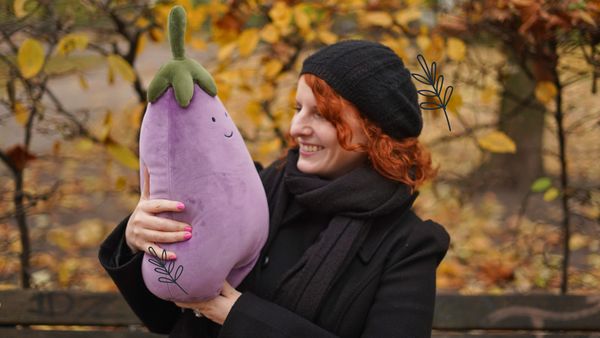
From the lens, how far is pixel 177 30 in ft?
4.67

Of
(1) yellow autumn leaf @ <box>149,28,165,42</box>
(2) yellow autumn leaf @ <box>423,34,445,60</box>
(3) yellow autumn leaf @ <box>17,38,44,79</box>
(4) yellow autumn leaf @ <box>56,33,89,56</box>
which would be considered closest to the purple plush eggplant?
(3) yellow autumn leaf @ <box>17,38,44,79</box>

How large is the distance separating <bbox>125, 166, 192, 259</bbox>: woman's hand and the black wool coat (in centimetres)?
12

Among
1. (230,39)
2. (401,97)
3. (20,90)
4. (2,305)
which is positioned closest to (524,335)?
(401,97)

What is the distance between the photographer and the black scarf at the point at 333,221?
161 centimetres

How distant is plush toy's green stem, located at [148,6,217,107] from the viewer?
1.41 meters

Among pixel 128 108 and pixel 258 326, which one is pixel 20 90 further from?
pixel 258 326

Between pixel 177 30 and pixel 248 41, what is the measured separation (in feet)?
4.15

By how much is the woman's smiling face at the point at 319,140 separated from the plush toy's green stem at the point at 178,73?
0.99 ft

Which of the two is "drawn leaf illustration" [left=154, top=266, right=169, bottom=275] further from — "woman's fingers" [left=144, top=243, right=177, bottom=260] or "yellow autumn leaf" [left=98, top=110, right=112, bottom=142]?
"yellow autumn leaf" [left=98, top=110, right=112, bottom=142]

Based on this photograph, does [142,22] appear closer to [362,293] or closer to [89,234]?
[362,293]

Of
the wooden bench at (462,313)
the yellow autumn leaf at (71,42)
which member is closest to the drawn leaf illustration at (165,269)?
the wooden bench at (462,313)

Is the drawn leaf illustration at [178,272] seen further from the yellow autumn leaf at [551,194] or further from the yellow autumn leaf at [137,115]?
the yellow autumn leaf at [551,194]

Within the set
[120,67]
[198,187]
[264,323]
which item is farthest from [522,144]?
[198,187]

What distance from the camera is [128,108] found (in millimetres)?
3232
